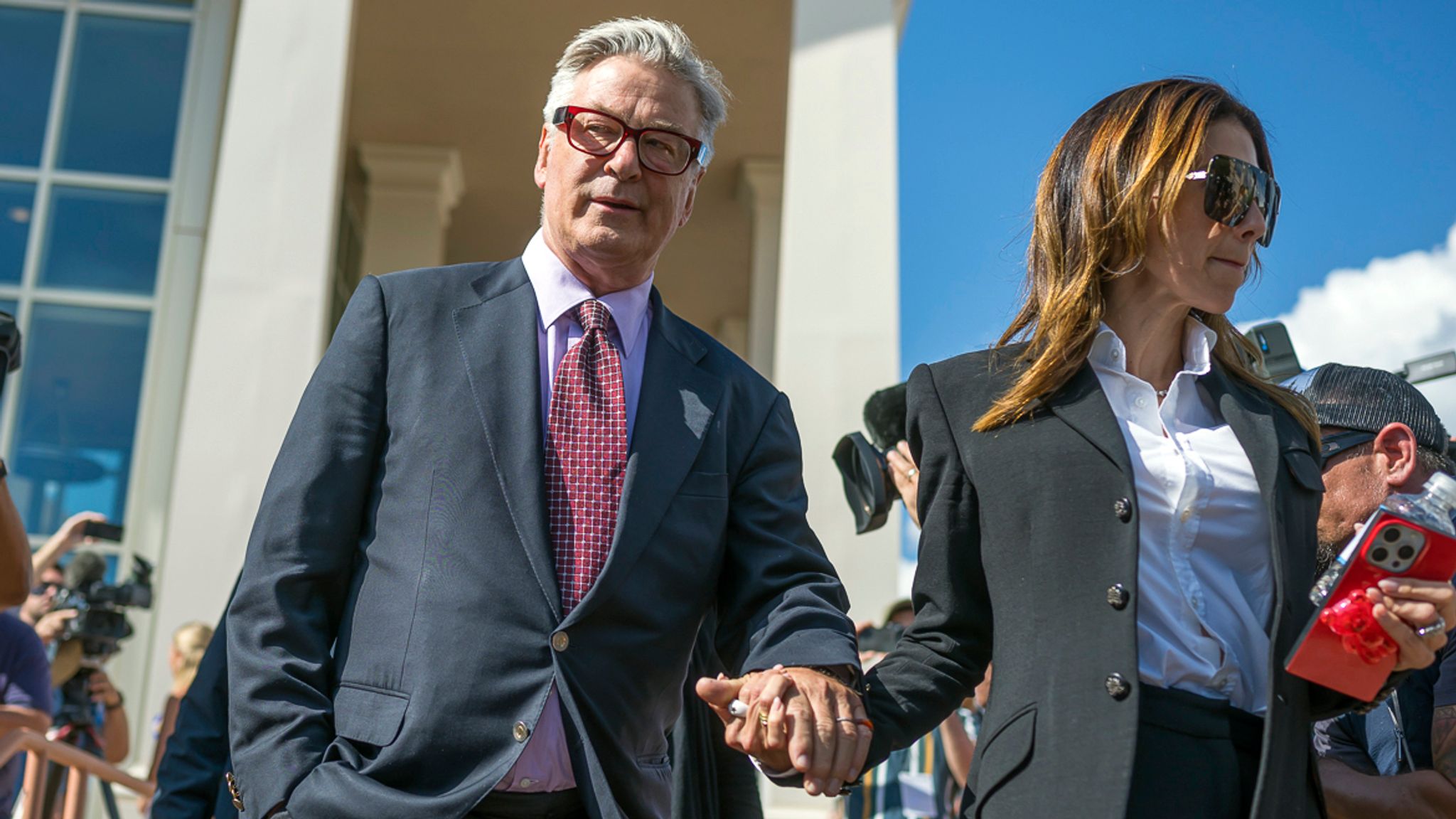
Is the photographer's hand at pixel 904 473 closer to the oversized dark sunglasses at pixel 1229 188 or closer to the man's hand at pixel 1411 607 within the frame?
the oversized dark sunglasses at pixel 1229 188

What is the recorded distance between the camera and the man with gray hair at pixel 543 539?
2.08m

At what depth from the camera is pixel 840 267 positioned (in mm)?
7480

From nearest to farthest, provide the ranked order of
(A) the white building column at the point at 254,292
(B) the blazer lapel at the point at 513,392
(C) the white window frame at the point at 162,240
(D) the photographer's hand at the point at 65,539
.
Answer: (B) the blazer lapel at the point at 513,392
(D) the photographer's hand at the point at 65,539
(A) the white building column at the point at 254,292
(C) the white window frame at the point at 162,240

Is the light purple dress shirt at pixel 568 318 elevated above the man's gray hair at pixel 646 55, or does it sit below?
below

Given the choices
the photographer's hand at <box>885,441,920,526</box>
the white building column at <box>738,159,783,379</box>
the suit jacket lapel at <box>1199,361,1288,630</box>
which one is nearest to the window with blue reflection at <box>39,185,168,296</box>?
the white building column at <box>738,159,783,379</box>

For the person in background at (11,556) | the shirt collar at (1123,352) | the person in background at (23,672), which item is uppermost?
the shirt collar at (1123,352)

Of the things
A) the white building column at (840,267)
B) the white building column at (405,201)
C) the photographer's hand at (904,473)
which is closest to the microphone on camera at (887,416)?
the photographer's hand at (904,473)

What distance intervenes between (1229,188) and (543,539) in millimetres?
1146

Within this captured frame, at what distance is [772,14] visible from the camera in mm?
10242

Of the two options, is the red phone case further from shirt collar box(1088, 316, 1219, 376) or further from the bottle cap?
shirt collar box(1088, 316, 1219, 376)

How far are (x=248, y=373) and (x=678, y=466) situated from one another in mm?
5258

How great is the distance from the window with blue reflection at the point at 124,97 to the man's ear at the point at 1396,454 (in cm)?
865

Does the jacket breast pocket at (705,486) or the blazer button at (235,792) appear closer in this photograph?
the blazer button at (235,792)

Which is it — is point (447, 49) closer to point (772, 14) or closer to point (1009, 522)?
point (772, 14)
